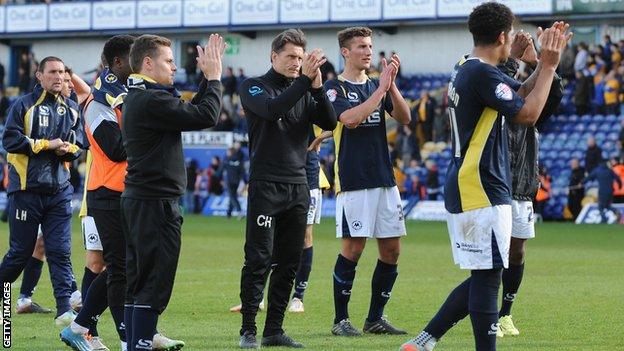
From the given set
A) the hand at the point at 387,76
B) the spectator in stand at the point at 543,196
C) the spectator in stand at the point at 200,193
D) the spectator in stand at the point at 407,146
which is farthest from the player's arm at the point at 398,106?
the spectator in stand at the point at 200,193

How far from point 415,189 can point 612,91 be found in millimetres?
6372

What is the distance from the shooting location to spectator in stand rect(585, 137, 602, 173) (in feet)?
108

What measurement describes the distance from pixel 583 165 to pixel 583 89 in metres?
2.51

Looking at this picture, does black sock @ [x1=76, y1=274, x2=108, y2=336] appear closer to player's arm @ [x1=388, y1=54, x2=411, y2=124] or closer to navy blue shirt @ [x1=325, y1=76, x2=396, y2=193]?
navy blue shirt @ [x1=325, y1=76, x2=396, y2=193]

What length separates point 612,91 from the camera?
3544 cm

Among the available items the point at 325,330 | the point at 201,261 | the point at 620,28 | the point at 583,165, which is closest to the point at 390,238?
the point at 325,330

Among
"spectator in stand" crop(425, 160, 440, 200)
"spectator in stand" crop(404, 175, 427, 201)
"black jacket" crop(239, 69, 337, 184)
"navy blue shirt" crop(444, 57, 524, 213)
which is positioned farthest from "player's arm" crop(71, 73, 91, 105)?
"spectator in stand" crop(404, 175, 427, 201)

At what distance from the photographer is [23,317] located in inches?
467

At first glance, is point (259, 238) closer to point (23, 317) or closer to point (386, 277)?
point (386, 277)

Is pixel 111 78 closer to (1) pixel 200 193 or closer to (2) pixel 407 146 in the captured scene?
(2) pixel 407 146

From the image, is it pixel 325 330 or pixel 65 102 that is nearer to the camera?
pixel 325 330

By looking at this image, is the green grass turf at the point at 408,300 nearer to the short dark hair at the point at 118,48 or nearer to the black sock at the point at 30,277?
the black sock at the point at 30,277

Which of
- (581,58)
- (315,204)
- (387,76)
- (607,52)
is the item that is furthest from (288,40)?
(607,52)

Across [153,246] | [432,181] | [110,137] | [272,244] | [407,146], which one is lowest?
[432,181]
